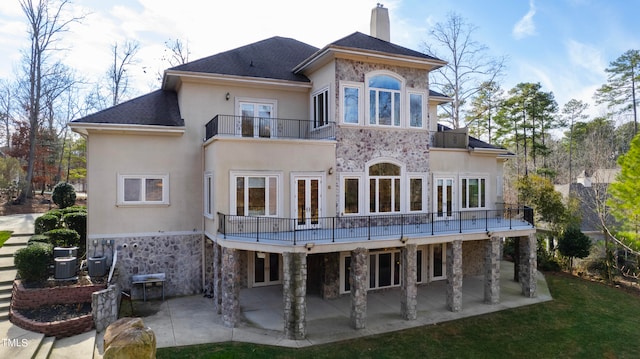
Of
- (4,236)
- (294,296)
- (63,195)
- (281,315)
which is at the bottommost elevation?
(281,315)

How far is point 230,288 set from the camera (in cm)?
1209

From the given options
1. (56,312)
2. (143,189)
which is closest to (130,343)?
(56,312)

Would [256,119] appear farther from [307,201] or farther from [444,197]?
[444,197]

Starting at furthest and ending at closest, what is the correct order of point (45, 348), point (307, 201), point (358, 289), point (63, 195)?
point (63, 195), point (307, 201), point (358, 289), point (45, 348)

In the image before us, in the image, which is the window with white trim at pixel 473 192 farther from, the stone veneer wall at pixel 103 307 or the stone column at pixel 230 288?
the stone veneer wall at pixel 103 307

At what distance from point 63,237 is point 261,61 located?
11538mm

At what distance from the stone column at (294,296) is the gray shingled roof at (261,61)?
8491mm

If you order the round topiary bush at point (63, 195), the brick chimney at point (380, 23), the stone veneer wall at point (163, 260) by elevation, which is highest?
the brick chimney at point (380, 23)

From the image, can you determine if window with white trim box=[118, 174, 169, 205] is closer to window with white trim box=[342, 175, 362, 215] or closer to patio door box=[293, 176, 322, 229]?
patio door box=[293, 176, 322, 229]

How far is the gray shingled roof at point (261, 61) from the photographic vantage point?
15.7m

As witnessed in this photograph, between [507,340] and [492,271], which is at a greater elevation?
[492,271]

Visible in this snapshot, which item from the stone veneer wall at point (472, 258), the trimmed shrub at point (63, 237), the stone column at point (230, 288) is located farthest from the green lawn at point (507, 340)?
the trimmed shrub at point (63, 237)

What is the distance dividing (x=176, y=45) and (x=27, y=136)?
14000mm

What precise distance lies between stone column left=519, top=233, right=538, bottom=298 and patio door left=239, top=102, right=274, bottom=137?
484 inches
